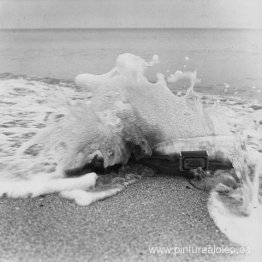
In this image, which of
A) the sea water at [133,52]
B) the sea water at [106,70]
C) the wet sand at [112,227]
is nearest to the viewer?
the wet sand at [112,227]

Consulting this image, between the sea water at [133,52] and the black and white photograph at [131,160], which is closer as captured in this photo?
the black and white photograph at [131,160]

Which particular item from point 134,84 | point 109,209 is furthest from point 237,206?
point 134,84

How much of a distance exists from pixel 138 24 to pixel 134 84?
2.36 feet

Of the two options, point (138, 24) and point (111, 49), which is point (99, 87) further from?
point (111, 49)

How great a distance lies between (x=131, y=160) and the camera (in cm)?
200

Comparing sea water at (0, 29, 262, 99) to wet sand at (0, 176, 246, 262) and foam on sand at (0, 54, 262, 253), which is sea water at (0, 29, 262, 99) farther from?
wet sand at (0, 176, 246, 262)

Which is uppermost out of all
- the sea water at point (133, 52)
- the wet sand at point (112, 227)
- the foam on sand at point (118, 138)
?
the sea water at point (133, 52)

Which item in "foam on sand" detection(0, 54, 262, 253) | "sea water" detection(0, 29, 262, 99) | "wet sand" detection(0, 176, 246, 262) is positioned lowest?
"wet sand" detection(0, 176, 246, 262)

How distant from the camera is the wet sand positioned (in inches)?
50.4

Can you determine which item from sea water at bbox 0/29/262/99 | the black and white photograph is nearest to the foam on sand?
the black and white photograph

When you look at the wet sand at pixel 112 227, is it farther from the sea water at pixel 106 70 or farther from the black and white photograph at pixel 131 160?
the sea water at pixel 106 70

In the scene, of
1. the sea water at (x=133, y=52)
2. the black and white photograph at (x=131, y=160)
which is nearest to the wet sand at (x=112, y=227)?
the black and white photograph at (x=131, y=160)

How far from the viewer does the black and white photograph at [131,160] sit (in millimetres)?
1354

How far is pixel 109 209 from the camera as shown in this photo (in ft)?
5.12
